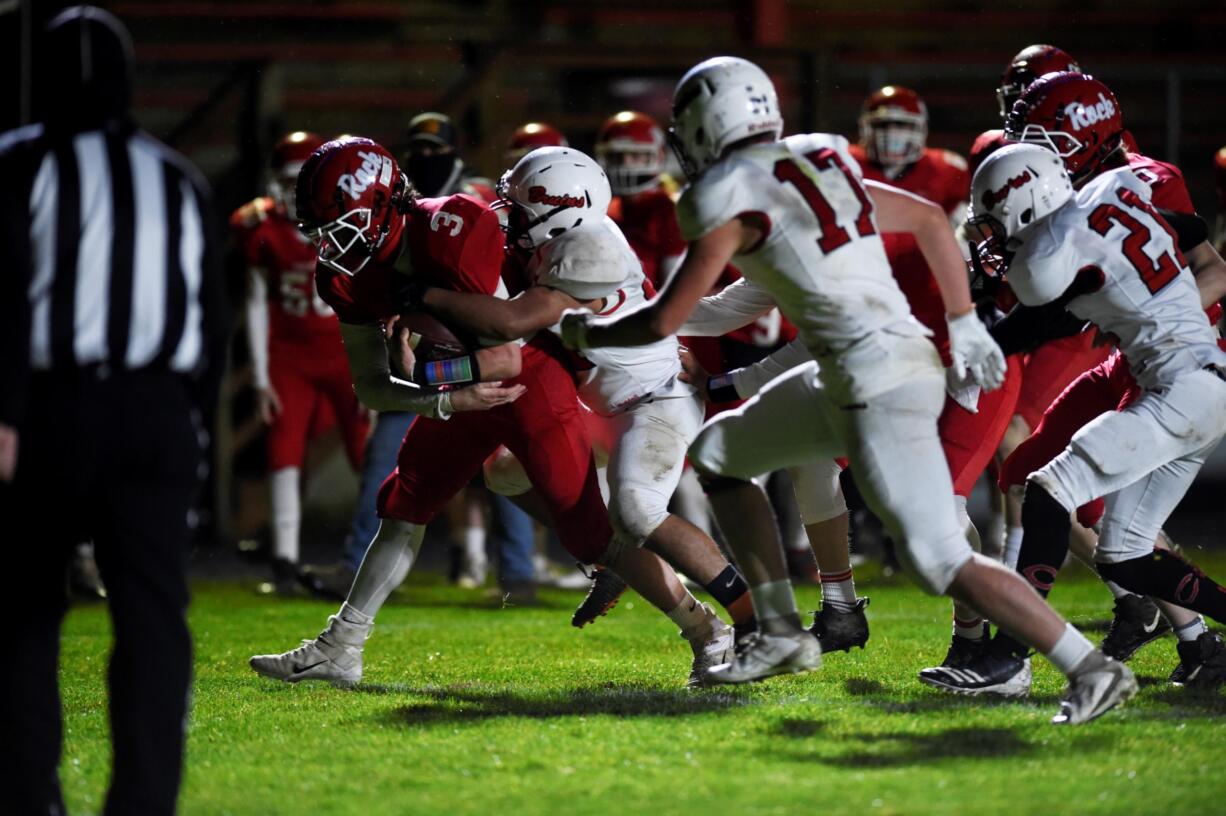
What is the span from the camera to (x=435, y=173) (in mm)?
7477

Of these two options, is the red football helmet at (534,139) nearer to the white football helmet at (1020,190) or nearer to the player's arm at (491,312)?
the player's arm at (491,312)

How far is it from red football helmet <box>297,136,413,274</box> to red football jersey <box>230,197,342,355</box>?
3.21 metres

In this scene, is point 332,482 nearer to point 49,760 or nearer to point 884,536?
point 884,536

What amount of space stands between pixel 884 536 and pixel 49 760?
19.3 ft

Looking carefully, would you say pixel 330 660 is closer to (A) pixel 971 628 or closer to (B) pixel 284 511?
(A) pixel 971 628

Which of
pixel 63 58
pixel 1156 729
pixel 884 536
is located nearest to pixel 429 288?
pixel 63 58

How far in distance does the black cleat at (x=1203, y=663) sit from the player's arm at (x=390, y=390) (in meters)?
2.01

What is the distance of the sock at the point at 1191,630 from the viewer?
482 centimetres

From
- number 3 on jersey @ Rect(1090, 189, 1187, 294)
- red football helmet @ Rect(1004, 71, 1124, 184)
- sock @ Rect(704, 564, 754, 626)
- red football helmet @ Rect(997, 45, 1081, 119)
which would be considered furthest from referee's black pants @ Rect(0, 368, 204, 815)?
red football helmet @ Rect(997, 45, 1081, 119)

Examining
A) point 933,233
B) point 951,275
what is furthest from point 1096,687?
point 933,233

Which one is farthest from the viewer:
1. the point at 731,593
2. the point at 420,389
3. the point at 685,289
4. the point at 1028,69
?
the point at 1028,69

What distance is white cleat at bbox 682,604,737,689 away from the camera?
482 cm

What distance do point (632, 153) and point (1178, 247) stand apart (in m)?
3.49

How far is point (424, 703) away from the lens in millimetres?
4660
